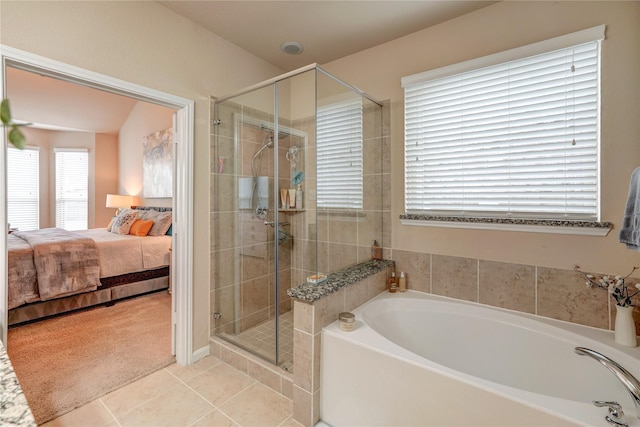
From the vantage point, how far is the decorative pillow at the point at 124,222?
4250 millimetres

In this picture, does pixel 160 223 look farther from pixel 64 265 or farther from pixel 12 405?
pixel 12 405

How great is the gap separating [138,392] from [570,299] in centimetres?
278

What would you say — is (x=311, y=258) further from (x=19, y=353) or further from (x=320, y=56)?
(x=19, y=353)

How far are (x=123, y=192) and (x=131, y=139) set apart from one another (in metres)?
1.11

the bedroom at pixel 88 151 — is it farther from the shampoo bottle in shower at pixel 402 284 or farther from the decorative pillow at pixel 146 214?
the shampoo bottle in shower at pixel 402 284

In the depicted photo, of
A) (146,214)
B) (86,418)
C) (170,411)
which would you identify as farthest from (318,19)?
(146,214)

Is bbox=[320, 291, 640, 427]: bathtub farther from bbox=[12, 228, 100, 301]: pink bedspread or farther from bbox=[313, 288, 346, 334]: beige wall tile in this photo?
bbox=[12, 228, 100, 301]: pink bedspread

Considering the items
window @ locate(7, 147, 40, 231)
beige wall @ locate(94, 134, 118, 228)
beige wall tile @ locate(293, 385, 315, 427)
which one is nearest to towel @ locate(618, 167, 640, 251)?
beige wall tile @ locate(293, 385, 315, 427)

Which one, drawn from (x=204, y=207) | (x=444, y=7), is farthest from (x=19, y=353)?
(x=444, y=7)

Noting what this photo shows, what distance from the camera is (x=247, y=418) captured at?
1.69 metres

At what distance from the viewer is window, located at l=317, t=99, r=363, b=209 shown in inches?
81.7

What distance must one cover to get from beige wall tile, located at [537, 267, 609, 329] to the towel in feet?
1.71

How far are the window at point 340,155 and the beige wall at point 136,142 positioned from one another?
12.1ft

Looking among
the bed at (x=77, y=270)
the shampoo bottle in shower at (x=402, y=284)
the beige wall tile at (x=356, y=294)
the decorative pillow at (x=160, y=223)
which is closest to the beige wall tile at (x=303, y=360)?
the beige wall tile at (x=356, y=294)
